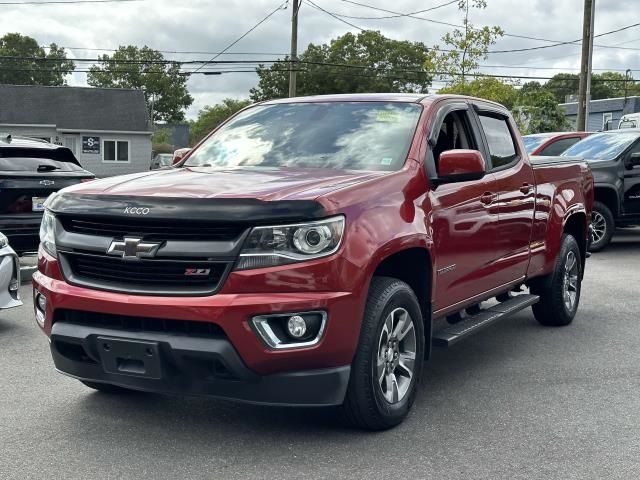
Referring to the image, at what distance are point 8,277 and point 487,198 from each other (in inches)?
156

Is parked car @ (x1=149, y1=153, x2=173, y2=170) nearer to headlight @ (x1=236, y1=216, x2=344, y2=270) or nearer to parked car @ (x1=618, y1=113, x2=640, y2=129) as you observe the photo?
parked car @ (x1=618, y1=113, x2=640, y2=129)

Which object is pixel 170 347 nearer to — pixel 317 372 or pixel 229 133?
pixel 317 372

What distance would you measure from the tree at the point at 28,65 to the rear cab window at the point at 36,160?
76315mm

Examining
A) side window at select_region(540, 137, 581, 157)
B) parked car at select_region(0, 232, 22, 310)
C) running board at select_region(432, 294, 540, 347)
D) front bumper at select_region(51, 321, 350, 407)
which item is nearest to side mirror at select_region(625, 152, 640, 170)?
side window at select_region(540, 137, 581, 157)

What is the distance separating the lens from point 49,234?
4625 mm

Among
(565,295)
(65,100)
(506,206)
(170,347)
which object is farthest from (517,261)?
(65,100)

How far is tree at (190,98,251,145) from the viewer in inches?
3915

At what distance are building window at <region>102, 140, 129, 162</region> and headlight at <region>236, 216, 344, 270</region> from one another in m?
45.9

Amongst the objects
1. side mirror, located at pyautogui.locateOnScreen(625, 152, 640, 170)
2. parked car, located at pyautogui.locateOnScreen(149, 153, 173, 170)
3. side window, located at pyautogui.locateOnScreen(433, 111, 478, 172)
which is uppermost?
side window, located at pyautogui.locateOnScreen(433, 111, 478, 172)

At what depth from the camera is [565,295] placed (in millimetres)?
7512

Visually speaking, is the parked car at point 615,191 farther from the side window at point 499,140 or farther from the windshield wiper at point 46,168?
the windshield wiper at point 46,168

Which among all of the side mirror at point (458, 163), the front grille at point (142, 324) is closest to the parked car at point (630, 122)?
the side mirror at point (458, 163)

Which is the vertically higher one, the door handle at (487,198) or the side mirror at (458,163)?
the side mirror at (458,163)

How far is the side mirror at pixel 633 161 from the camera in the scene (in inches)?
502
